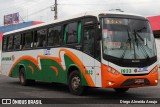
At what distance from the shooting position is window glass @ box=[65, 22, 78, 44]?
14.1 meters

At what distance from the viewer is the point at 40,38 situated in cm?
1720

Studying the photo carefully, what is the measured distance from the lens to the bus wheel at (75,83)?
13.7 m

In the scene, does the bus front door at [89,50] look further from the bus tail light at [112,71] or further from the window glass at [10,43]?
the window glass at [10,43]

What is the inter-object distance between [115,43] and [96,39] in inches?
26.5

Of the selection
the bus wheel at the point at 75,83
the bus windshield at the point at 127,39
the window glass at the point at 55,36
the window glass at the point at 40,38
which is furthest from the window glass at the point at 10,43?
the bus windshield at the point at 127,39

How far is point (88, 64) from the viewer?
13.2m

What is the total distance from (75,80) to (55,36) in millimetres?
2576

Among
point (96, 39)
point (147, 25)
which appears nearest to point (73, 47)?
point (96, 39)

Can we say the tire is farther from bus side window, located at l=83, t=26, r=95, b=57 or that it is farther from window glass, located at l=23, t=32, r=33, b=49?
bus side window, located at l=83, t=26, r=95, b=57

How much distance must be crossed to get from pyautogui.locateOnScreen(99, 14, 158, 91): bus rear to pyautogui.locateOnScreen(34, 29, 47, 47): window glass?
4663mm

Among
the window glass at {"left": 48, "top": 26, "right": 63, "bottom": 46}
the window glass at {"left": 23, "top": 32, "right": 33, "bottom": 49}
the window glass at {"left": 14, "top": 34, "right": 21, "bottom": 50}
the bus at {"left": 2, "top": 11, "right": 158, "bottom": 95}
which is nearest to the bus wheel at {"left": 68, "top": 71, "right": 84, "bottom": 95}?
the bus at {"left": 2, "top": 11, "right": 158, "bottom": 95}

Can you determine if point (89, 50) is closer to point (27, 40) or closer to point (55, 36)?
point (55, 36)

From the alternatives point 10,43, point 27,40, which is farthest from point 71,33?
point 10,43

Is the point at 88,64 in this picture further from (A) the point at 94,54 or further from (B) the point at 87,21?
(B) the point at 87,21
